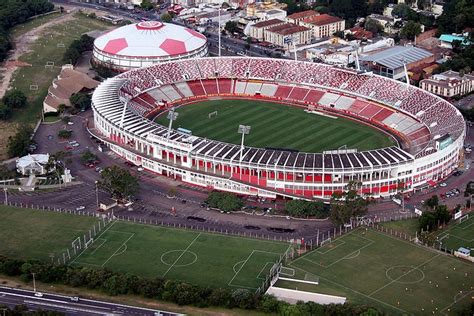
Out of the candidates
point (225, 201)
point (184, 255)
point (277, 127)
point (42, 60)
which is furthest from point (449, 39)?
point (184, 255)

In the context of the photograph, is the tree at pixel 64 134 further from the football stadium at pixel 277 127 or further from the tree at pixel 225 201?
the tree at pixel 225 201

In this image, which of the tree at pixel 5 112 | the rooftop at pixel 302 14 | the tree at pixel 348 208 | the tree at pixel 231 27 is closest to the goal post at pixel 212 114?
the tree at pixel 5 112

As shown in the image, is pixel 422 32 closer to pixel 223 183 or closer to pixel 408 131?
pixel 408 131

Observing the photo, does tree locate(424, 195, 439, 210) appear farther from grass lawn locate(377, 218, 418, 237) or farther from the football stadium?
the football stadium

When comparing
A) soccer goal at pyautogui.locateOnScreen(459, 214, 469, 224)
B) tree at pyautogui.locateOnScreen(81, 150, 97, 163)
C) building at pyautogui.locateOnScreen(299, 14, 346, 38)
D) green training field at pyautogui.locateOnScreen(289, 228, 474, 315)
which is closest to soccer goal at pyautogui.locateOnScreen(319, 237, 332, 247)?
green training field at pyautogui.locateOnScreen(289, 228, 474, 315)

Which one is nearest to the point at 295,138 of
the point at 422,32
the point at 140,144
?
the point at 140,144

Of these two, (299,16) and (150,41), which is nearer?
(150,41)

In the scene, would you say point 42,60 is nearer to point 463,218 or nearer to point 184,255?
point 184,255
